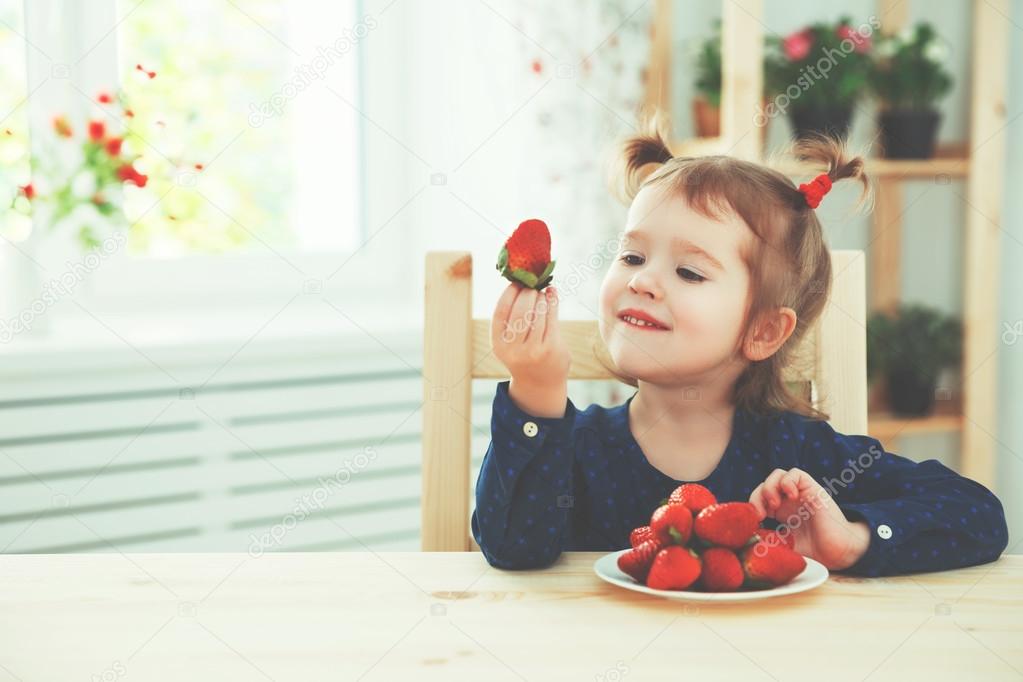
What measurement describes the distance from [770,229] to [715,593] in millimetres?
439

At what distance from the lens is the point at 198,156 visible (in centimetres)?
250

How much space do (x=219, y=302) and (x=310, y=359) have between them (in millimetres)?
374

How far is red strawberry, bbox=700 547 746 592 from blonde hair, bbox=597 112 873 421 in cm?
32

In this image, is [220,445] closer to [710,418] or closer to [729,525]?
[710,418]

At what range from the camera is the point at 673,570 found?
0.80m

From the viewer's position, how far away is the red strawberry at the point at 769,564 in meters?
0.81

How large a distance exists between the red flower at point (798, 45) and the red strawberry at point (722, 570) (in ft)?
6.00

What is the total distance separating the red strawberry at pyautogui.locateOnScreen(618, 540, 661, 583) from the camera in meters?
0.83

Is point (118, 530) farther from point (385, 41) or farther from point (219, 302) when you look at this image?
point (385, 41)

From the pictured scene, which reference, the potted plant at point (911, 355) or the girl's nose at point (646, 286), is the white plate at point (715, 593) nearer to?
the girl's nose at point (646, 286)

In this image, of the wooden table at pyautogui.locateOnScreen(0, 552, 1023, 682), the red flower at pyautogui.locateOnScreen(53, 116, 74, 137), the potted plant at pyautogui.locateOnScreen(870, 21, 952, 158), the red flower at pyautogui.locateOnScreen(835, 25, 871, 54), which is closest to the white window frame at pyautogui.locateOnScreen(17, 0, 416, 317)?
the red flower at pyautogui.locateOnScreen(53, 116, 74, 137)

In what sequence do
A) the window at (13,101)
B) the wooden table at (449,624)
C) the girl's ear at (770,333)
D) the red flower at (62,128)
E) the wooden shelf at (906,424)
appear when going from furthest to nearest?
the wooden shelf at (906,424)
the window at (13,101)
the red flower at (62,128)
the girl's ear at (770,333)
the wooden table at (449,624)

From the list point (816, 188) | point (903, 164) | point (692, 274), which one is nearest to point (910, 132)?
point (903, 164)

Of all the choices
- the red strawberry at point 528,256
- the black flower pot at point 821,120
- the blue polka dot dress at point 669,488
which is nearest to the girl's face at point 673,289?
the blue polka dot dress at point 669,488
